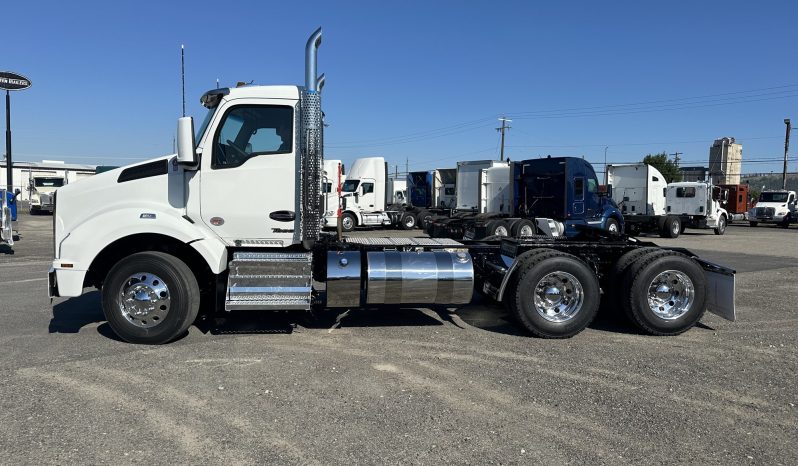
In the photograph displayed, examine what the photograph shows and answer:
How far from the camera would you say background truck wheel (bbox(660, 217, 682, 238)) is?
25516 mm

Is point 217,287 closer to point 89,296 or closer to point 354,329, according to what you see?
point 354,329

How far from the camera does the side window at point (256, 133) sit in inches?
245

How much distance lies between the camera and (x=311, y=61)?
21.0 ft

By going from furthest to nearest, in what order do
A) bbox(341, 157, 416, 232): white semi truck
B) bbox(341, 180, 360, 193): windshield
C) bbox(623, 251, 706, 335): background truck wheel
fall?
bbox(341, 180, 360, 193): windshield → bbox(341, 157, 416, 232): white semi truck → bbox(623, 251, 706, 335): background truck wheel

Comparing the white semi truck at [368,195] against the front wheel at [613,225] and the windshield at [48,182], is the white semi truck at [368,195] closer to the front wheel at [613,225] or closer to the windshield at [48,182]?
the front wheel at [613,225]

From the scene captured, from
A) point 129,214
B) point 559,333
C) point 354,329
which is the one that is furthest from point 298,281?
point 559,333

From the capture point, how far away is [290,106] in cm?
627

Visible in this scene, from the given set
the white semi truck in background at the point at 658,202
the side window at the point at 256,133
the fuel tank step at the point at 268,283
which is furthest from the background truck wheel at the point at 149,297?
the white semi truck in background at the point at 658,202

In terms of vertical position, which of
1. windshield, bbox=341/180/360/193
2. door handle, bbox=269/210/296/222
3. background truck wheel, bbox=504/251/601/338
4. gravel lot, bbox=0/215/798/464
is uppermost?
windshield, bbox=341/180/360/193

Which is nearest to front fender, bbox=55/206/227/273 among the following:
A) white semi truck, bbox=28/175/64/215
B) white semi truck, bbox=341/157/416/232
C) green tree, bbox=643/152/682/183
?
white semi truck, bbox=341/157/416/232

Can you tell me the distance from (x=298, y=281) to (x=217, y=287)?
0.94 meters

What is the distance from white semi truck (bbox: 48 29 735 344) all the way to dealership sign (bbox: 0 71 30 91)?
13829 millimetres

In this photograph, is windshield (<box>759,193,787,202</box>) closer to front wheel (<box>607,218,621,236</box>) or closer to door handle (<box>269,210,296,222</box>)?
front wheel (<box>607,218,621,236</box>)

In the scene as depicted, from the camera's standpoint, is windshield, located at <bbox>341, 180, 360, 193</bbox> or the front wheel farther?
windshield, located at <bbox>341, 180, 360, 193</bbox>
